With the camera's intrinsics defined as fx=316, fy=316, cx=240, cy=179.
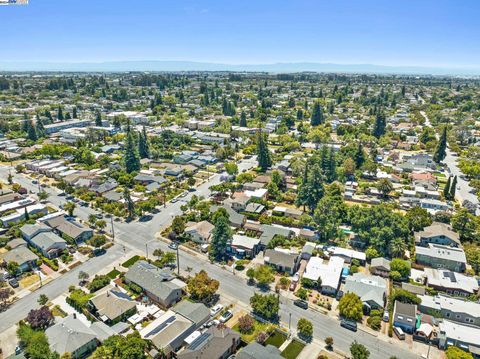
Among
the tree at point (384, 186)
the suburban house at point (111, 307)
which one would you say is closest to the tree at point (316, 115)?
the tree at point (384, 186)

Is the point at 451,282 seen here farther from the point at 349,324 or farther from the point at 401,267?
the point at 349,324

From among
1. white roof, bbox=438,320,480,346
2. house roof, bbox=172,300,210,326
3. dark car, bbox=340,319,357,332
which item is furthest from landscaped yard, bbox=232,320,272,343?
white roof, bbox=438,320,480,346

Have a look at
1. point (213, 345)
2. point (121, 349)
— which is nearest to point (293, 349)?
point (213, 345)

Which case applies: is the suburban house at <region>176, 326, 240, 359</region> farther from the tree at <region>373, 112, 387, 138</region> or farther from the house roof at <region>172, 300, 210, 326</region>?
the tree at <region>373, 112, 387, 138</region>

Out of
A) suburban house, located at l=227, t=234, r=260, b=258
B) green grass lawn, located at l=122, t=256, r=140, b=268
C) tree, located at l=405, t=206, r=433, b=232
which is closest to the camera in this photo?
green grass lawn, located at l=122, t=256, r=140, b=268

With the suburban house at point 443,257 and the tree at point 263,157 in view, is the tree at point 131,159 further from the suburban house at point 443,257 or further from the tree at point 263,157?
the suburban house at point 443,257

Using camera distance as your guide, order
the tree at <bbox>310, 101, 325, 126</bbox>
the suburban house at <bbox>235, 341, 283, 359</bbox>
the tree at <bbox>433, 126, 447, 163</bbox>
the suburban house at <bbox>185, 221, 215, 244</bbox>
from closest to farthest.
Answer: the suburban house at <bbox>235, 341, 283, 359</bbox> → the suburban house at <bbox>185, 221, 215, 244</bbox> → the tree at <bbox>433, 126, 447, 163</bbox> → the tree at <bbox>310, 101, 325, 126</bbox>
